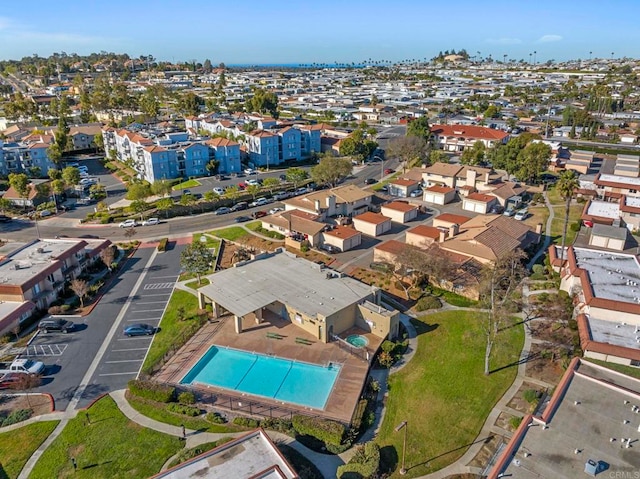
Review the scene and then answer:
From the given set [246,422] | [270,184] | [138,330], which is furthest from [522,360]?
[270,184]

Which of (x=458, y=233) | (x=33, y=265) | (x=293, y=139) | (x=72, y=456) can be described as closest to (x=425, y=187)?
(x=458, y=233)

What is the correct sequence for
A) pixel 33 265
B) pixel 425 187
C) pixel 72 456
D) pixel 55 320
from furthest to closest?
1. pixel 425 187
2. pixel 33 265
3. pixel 55 320
4. pixel 72 456

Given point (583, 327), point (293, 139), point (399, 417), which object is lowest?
point (399, 417)

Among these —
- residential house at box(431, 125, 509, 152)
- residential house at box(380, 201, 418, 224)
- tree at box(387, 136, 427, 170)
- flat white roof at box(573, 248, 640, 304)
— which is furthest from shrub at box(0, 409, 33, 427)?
residential house at box(431, 125, 509, 152)

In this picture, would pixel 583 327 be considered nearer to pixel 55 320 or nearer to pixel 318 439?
pixel 318 439

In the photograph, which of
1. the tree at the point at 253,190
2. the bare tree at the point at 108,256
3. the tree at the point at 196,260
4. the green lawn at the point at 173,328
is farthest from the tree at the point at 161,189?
the green lawn at the point at 173,328

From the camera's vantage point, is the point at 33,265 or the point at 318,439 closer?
the point at 318,439
